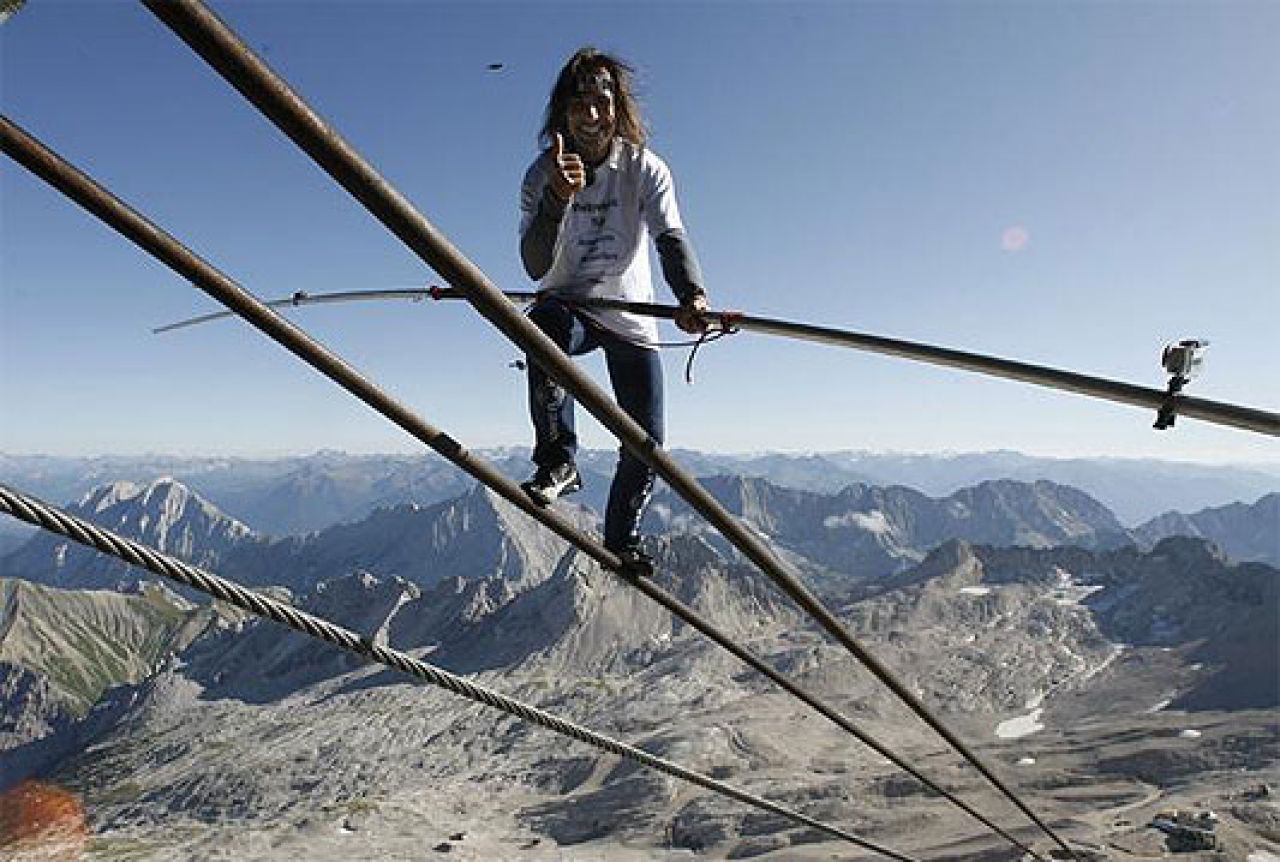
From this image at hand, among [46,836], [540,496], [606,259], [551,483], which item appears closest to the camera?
[540,496]

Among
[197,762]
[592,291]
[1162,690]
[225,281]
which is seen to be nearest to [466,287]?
[225,281]

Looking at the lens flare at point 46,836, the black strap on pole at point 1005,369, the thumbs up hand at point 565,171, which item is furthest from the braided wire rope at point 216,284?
the lens flare at point 46,836

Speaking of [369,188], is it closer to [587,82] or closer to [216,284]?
[216,284]

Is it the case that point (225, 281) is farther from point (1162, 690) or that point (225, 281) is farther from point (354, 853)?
point (1162, 690)

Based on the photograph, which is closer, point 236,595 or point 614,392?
point 236,595

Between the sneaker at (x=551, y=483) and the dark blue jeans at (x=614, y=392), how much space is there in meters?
0.10

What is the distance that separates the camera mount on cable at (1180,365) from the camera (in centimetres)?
333

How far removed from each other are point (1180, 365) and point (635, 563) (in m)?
3.07

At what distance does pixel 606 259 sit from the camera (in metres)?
5.33

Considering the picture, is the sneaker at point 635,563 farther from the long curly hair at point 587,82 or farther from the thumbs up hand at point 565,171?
the long curly hair at point 587,82

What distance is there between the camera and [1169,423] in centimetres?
343

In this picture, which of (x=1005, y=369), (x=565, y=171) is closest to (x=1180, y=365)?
(x=1005, y=369)

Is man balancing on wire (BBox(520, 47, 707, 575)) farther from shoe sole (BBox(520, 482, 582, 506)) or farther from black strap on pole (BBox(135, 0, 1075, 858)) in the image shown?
black strap on pole (BBox(135, 0, 1075, 858))

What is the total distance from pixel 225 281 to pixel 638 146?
3.58 m
